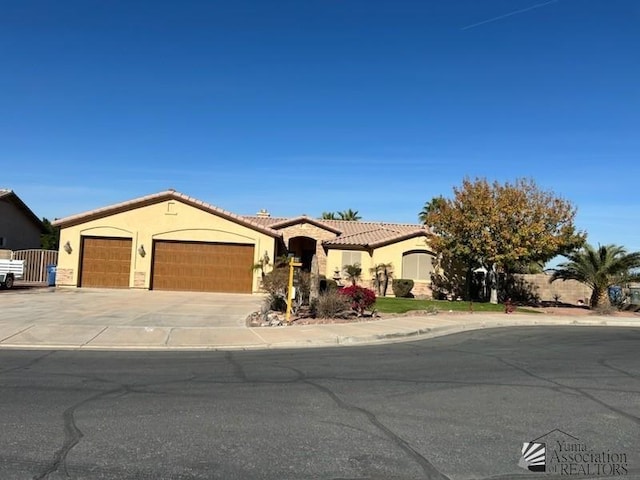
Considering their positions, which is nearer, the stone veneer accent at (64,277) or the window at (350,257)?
the stone veneer accent at (64,277)

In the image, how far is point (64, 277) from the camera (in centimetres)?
2961

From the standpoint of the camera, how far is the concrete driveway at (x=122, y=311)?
15.6 metres

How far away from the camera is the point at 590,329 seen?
704 inches

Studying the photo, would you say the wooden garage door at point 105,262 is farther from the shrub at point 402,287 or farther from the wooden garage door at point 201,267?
the shrub at point 402,287

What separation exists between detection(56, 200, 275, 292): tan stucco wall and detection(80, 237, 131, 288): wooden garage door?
339 millimetres

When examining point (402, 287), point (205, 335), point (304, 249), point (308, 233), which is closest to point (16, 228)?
point (304, 249)

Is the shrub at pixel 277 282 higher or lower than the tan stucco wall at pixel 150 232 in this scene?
lower

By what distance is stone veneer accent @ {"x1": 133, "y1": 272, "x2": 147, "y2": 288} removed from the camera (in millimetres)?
29719

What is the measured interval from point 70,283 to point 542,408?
27.2 meters

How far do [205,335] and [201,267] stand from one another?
17.2 metres

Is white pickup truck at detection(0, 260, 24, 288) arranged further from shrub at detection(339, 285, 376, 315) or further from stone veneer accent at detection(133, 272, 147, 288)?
shrub at detection(339, 285, 376, 315)

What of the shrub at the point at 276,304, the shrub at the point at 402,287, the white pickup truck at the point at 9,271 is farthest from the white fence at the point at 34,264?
the shrub at the point at 276,304

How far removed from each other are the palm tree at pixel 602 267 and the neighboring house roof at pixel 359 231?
7.79 m

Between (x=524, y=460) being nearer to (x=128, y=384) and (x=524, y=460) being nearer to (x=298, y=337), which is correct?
(x=128, y=384)
